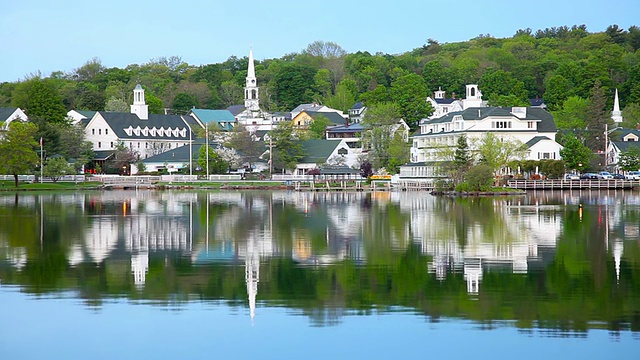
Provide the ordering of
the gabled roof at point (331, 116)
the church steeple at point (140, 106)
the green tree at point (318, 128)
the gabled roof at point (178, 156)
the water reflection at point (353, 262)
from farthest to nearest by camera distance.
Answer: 1. the gabled roof at point (331, 116)
2. the church steeple at point (140, 106)
3. the green tree at point (318, 128)
4. the gabled roof at point (178, 156)
5. the water reflection at point (353, 262)

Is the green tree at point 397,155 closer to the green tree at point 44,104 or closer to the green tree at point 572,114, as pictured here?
Result: the green tree at point 572,114

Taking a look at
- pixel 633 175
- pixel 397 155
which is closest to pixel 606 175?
pixel 633 175

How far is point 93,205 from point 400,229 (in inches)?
931

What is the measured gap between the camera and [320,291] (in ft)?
62.3

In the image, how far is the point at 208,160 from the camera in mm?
86812

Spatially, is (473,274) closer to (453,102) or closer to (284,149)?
(284,149)

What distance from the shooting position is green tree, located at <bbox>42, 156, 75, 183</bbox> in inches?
3091

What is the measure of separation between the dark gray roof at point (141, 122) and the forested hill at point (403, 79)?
736cm

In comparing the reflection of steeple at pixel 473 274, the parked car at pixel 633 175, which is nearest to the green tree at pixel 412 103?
the parked car at pixel 633 175

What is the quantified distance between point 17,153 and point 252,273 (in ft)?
184

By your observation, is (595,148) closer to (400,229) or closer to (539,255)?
(400,229)

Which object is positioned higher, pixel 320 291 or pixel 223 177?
pixel 223 177

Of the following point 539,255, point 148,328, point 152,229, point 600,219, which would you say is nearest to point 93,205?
point 152,229

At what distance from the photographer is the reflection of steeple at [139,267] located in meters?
20.6
